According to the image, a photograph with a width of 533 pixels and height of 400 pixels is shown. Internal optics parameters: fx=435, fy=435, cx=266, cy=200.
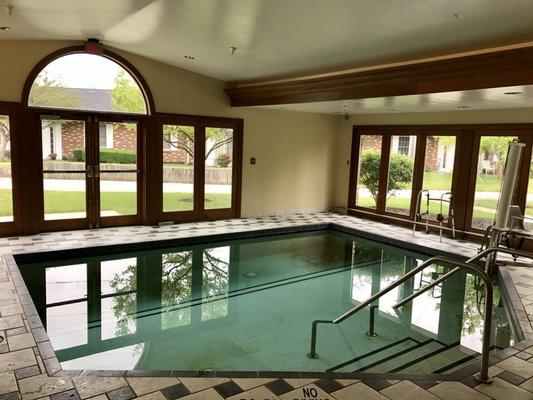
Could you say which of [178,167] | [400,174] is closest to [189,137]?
[178,167]

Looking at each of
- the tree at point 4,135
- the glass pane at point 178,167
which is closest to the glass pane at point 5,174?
the tree at point 4,135

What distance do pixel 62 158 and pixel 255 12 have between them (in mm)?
4214

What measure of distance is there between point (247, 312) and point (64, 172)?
4190 millimetres

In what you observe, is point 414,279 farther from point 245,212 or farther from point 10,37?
point 10,37

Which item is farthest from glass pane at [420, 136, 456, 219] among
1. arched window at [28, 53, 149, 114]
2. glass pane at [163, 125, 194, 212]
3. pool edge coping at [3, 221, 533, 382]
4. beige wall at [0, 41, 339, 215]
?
arched window at [28, 53, 149, 114]

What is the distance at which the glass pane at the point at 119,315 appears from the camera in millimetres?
4105

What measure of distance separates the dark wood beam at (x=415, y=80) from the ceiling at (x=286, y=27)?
14cm

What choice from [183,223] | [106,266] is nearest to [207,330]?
[106,266]

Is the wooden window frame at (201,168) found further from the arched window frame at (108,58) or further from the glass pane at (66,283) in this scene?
the glass pane at (66,283)

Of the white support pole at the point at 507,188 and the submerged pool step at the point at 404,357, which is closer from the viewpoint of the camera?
the submerged pool step at the point at 404,357

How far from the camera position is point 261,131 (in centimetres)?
901

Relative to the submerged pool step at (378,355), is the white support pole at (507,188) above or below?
above

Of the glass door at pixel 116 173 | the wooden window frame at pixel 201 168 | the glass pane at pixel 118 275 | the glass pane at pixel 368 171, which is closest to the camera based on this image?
the glass pane at pixel 118 275

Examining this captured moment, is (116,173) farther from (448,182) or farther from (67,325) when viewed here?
(448,182)
